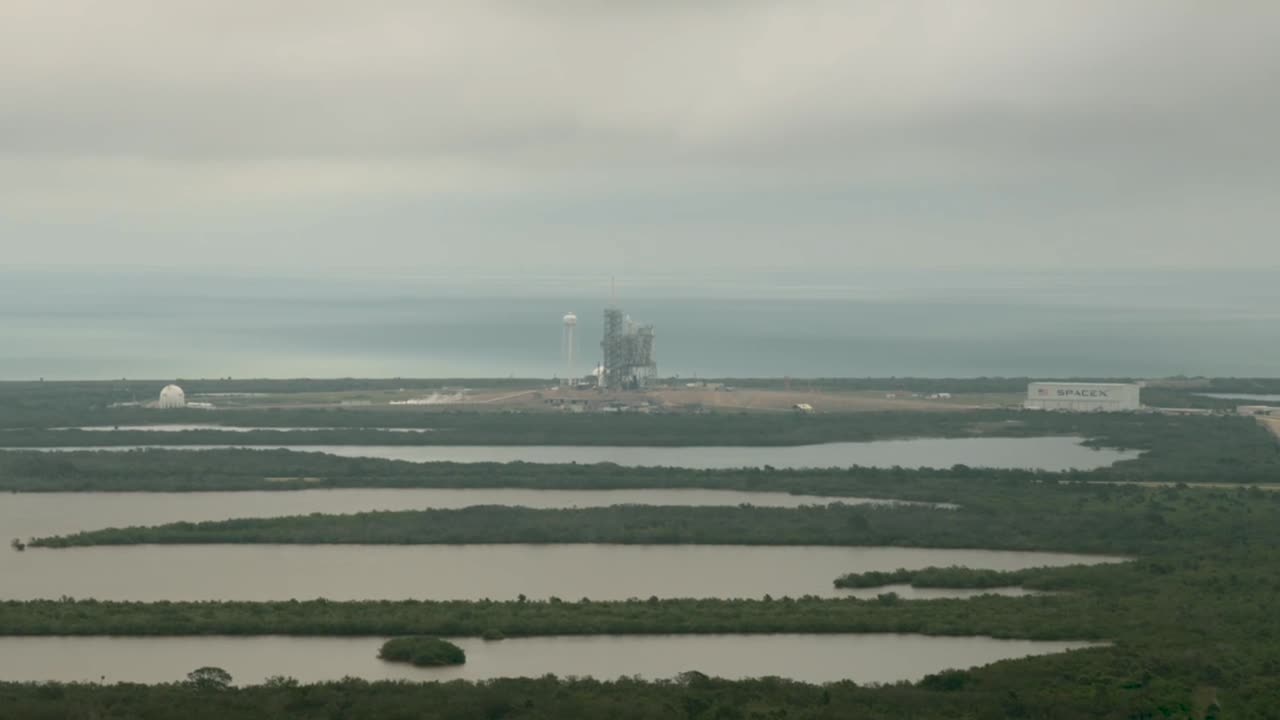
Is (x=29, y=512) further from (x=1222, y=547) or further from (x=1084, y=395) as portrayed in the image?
(x=1084, y=395)

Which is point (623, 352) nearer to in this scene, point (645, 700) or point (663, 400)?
point (663, 400)

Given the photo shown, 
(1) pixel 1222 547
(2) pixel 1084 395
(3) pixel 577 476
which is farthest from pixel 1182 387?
(1) pixel 1222 547

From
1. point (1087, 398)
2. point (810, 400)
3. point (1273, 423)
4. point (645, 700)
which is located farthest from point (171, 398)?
point (645, 700)

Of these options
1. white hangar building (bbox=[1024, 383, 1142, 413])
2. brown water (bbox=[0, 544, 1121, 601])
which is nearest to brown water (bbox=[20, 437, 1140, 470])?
white hangar building (bbox=[1024, 383, 1142, 413])

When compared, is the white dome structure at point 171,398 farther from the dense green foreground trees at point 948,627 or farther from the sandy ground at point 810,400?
the dense green foreground trees at point 948,627

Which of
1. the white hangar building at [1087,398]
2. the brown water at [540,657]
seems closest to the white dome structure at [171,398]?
the white hangar building at [1087,398]

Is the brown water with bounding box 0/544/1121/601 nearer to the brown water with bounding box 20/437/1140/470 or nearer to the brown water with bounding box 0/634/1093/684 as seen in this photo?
the brown water with bounding box 0/634/1093/684
